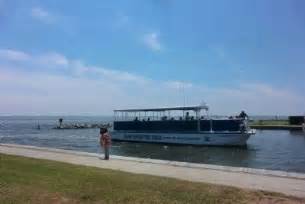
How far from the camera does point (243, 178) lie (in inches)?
518

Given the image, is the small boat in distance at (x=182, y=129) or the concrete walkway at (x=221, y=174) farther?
the small boat in distance at (x=182, y=129)

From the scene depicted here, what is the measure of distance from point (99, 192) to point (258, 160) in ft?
83.8

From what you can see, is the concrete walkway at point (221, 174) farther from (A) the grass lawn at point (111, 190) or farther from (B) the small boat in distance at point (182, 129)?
(B) the small boat in distance at point (182, 129)

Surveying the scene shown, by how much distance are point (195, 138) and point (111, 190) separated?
3714 centimetres

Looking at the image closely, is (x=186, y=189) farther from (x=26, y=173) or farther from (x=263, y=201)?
(x=26, y=173)

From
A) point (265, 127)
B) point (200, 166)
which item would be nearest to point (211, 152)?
point (200, 166)

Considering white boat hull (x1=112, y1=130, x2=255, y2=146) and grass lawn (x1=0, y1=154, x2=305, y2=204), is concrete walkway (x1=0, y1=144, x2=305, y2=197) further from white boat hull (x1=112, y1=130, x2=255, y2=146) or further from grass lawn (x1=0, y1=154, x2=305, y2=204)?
white boat hull (x1=112, y1=130, x2=255, y2=146)

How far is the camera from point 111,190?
10.6 m

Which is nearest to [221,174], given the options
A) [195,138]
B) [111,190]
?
[111,190]

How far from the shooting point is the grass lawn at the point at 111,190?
31.8 feet

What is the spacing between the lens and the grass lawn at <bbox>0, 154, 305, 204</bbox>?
9703mm

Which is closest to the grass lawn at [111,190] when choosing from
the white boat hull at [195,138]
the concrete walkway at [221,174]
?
the concrete walkway at [221,174]

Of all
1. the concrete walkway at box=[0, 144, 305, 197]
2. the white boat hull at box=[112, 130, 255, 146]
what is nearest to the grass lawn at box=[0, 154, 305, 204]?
the concrete walkway at box=[0, 144, 305, 197]

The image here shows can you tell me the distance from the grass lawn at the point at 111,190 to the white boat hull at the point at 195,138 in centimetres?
3285
